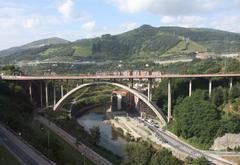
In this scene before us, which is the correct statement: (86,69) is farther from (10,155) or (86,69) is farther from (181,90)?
(10,155)

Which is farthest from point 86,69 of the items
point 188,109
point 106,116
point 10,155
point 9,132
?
point 10,155

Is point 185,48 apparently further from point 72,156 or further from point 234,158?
point 72,156

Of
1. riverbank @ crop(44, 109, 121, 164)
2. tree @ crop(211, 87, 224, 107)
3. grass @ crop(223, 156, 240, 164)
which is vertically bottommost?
grass @ crop(223, 156, 240, 164)

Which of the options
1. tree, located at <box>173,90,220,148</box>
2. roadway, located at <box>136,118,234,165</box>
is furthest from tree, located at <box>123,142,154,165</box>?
tree, located at <box>173,90,220,148</box>

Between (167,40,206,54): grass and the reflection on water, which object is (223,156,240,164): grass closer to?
the reflection on water

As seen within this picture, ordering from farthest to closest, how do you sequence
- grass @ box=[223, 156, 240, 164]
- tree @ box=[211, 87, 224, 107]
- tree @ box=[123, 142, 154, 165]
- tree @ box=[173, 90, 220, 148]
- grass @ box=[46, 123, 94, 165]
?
tree @ box=[211, 87, 224, 107] < tree @ box=[173, 90, 220, 148] < grass @ box=[223, 156, 240, 164] < grass @ box=[46, 123, 94, 165] < tree @ box=[123, 142, 154, 165]

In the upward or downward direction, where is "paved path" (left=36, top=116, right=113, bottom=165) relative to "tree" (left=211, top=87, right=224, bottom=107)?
downward

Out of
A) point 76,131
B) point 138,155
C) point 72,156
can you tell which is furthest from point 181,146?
point 72,156
